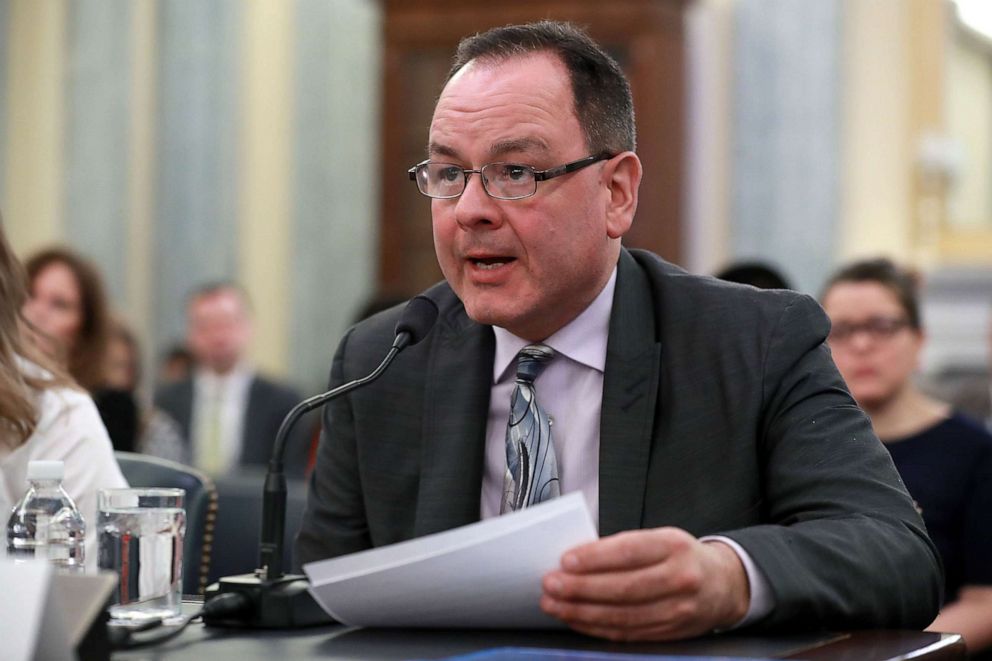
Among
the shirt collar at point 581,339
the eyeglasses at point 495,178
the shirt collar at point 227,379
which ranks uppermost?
the eyeglasses at point 495,178

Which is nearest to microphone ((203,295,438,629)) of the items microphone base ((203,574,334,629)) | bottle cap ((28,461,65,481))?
microphone base ((203,574,334,629))

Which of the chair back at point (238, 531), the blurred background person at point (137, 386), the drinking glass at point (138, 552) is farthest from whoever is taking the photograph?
the blurred background person at point (137, 386)

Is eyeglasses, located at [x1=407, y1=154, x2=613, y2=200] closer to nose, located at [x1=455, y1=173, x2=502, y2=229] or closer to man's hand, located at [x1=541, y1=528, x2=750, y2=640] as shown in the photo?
nose, located at [x1=455, y1=173, x2=502, y2=229]

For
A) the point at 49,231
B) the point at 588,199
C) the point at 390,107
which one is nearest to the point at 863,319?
the point at 588,199

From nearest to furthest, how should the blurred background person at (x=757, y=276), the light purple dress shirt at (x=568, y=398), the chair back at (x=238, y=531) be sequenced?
the light purple dress shirt at (x=568, y=398)
the chair back at (x=238, y=531)
the blurred background person at (x=757, y=276)

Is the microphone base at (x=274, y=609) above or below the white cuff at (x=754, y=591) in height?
below

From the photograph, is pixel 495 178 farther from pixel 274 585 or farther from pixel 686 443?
pixel 274 585

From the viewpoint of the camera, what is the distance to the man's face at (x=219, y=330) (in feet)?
21.5

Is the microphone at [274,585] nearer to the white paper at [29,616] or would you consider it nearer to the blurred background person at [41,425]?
the white paper at [29,616]

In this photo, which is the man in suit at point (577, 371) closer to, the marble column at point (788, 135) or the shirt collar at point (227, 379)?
the shirt collar at point (227, 379)

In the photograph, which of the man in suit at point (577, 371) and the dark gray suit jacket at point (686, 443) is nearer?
the dark gray suit jacket at point (686, 443)

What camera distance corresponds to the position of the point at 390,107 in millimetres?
7270

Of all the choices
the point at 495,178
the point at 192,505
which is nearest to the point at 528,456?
the point at 495,178

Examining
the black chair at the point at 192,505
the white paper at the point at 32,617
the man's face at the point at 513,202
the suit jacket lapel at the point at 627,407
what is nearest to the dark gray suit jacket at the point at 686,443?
the suit jacket lapel at the point at 627,407
